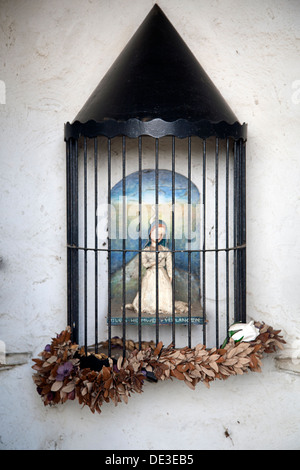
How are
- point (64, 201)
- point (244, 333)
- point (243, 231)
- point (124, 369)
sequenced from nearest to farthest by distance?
point (124, 369) < point (244, 333) < point (243, 231) < point (64, 201)

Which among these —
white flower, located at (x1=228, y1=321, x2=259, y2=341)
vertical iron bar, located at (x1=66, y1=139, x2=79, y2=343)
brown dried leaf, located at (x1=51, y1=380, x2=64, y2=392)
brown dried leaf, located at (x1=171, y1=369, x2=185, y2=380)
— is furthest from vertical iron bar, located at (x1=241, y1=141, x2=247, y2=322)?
brown dried leaf, located at (x1=51, y1=380, x2=64, y2=392)

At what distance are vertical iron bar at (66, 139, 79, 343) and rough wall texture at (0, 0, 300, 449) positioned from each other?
0.60 ft

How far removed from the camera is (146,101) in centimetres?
206

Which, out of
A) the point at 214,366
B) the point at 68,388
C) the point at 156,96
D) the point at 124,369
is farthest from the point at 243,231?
the point at 68,388

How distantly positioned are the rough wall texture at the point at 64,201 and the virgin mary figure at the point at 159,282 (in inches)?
17.5

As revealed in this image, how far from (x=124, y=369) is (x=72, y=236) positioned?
2.40 feet

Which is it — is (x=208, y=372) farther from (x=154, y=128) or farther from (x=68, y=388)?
(x=154, y=128)

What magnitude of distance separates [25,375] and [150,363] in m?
0.87

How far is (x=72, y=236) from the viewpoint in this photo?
2.25 metres

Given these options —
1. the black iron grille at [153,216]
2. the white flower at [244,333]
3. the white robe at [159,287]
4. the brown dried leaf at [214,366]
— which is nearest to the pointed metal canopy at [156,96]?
the black iron grille at [153,216]

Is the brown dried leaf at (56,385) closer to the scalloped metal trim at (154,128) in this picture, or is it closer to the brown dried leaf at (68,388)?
the brown dried leaf at (68,388)

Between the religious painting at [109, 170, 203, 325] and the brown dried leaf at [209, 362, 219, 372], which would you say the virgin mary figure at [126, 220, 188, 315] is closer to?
the religious painting at [109, 170, 203, 325]
